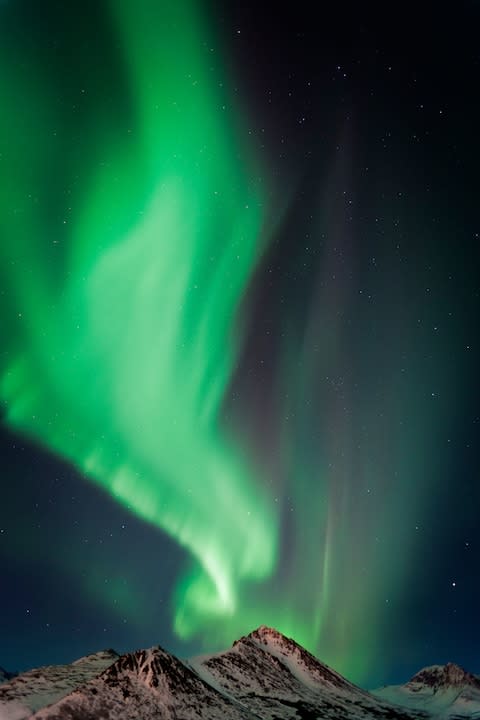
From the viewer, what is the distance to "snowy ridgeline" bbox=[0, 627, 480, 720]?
10375cm

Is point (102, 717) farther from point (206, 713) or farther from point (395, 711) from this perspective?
Answer: point (395, 711)

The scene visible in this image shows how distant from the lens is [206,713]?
112 m

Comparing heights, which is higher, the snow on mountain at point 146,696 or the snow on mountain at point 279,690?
the snow on mountain at point 279,690

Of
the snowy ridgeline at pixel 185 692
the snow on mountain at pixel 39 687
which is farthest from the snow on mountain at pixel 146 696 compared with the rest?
the snow on mountain at pixel 39 687

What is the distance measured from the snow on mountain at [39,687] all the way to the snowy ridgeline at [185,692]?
22cm

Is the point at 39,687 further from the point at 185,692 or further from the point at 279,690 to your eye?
the point at 279,690

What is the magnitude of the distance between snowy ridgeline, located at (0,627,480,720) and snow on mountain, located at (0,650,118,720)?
217 millimetres

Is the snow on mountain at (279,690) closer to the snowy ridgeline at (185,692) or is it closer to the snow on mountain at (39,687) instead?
the snowy ridgeline at (185,692)

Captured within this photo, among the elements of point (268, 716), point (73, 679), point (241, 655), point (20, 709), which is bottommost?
point (20, 709)

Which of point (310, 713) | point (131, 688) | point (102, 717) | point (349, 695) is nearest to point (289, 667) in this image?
point (349, 695)

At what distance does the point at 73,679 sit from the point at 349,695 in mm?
100731

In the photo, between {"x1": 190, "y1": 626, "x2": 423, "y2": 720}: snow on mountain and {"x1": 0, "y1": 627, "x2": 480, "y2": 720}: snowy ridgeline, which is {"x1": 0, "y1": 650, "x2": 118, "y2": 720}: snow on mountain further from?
{"x1": 190, "y1": 626, "x2": 423, "y2": 720}: snow on mountain

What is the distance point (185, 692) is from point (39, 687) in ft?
175

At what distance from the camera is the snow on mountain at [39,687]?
120062 mm
